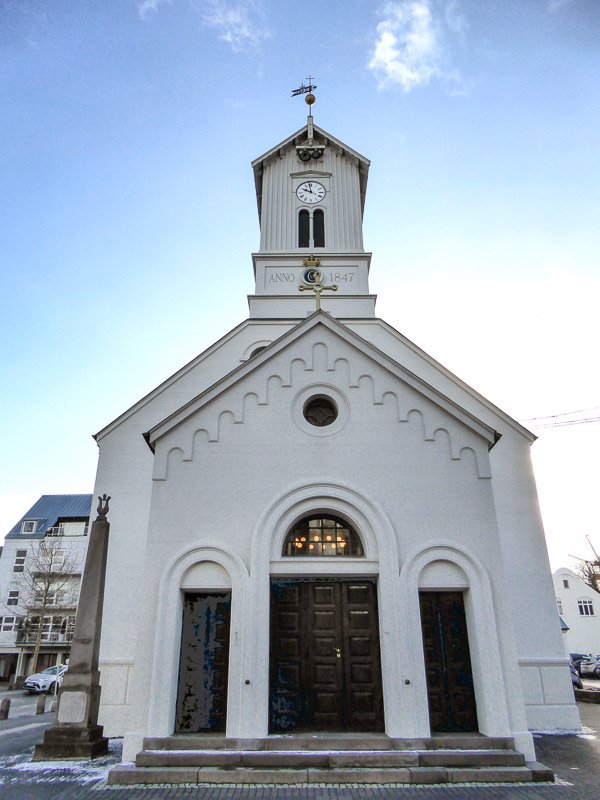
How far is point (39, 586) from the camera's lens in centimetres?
4516

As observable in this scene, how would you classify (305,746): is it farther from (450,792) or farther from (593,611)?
(593,611)

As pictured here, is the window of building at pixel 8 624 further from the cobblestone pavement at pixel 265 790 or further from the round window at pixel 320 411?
the round window at pixel 320 411

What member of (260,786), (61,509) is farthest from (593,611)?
(260,786)

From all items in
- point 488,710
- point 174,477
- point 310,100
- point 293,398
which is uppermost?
point 310,100

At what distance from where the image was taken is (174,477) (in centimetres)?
1202

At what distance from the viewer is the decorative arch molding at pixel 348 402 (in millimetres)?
12195

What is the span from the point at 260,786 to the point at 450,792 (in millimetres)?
3115

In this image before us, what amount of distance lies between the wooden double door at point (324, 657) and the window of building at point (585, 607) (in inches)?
2192

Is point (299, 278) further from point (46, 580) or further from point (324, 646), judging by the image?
point (46, 580)

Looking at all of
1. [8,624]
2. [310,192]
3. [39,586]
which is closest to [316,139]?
[310,192]

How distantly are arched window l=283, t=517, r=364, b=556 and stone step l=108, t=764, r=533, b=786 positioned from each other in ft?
12.8

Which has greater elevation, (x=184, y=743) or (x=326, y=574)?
(x=326, y=574)

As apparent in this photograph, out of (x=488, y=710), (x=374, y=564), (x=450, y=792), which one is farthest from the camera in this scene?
(x=374, y=564)

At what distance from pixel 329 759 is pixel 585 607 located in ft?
188
